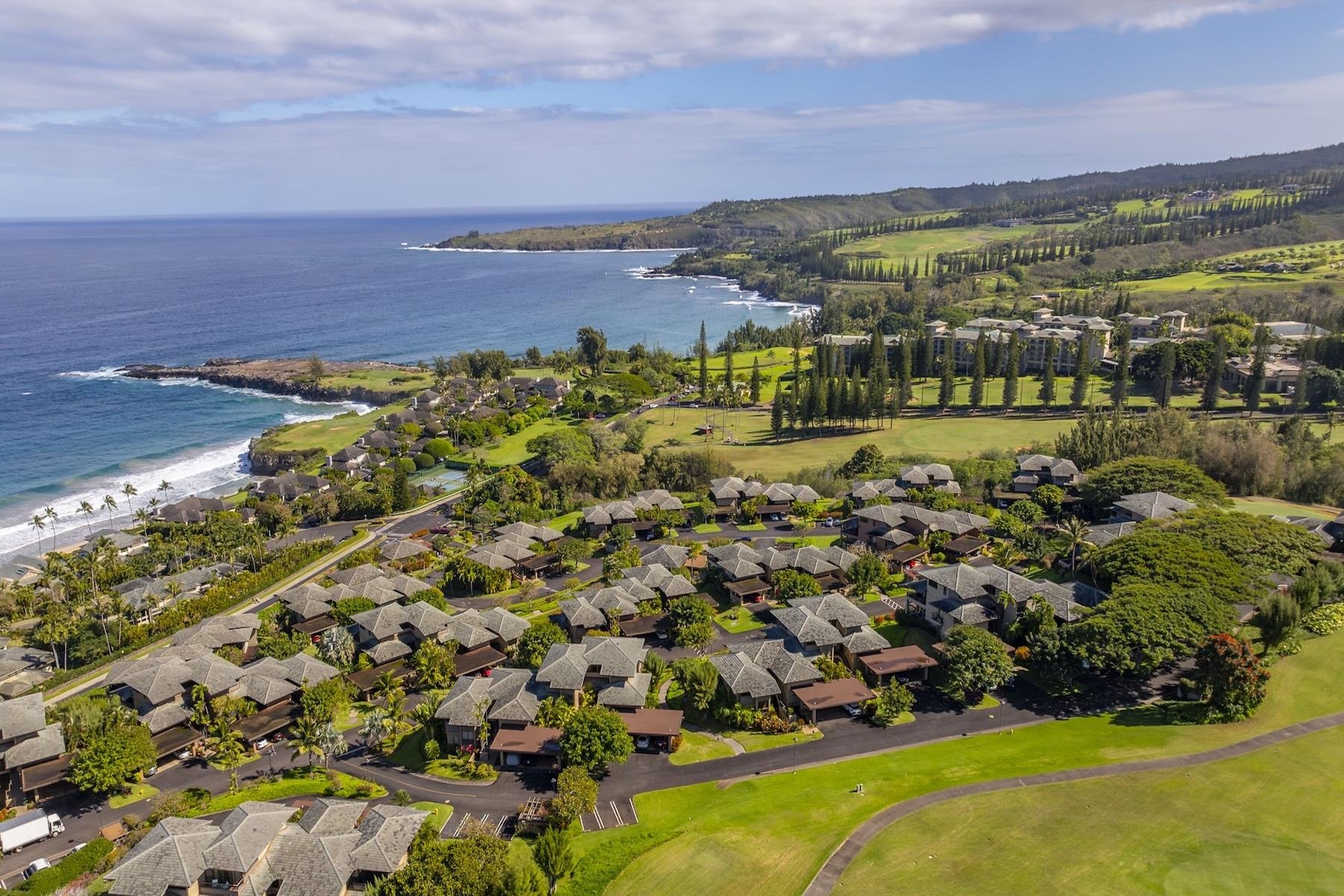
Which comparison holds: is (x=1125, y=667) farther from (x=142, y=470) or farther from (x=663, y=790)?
(x=142, y=470)

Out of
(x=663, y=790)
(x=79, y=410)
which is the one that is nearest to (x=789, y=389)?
(x=663, y=790)

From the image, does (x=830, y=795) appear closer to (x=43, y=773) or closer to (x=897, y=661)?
(x=897, y=661)

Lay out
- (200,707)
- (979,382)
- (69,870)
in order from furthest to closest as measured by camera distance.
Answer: (979,382) → (200,707) → (69,870)

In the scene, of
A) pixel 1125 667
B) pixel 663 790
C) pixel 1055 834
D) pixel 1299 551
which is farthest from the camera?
pixel 1299 551

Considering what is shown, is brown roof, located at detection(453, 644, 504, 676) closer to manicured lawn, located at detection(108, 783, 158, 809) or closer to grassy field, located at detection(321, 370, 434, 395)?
manicured lawn, located at detection(108, 783, 158, 809)

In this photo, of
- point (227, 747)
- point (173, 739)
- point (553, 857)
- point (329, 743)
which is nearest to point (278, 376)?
point (173, 739)

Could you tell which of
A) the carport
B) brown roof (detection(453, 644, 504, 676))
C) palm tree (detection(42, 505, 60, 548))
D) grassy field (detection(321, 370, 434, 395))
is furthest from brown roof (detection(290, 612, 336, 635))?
grassy field (detection(321, 370, 434, 395))
